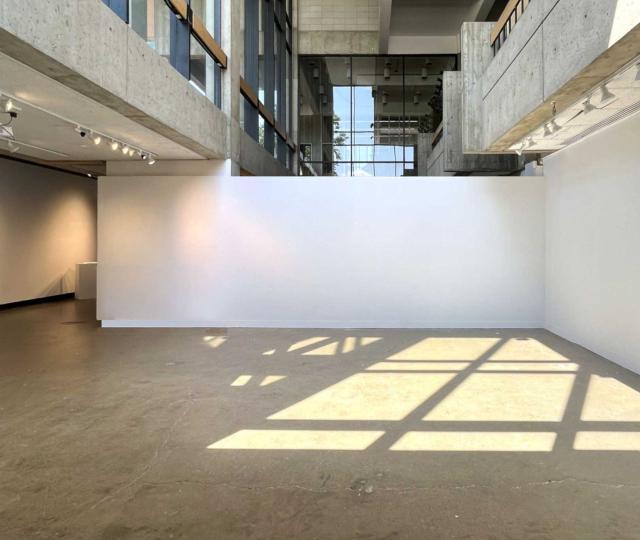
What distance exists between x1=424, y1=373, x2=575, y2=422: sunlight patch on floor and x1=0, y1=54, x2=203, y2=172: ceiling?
4711 mm

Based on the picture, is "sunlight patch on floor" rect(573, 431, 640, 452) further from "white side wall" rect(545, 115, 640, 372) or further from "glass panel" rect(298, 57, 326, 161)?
"glass panel" rect(298, 57, 326, 161)

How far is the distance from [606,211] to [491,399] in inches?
133

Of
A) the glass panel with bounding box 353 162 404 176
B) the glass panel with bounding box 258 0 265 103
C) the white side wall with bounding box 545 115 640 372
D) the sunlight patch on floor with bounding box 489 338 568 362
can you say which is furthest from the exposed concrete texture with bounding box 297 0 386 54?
the sunlight patch on floor with bounding box 489 338 568 362

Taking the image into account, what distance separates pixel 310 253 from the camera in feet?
28.8

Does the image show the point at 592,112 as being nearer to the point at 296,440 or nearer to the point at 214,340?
the point at 296,440

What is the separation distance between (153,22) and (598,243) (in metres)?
6.59

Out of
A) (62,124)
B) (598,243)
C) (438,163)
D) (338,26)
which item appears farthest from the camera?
(338,26)

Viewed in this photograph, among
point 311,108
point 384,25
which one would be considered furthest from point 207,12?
point 311,108

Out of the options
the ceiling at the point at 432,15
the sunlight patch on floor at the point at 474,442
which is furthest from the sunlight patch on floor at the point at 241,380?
the ceiling at the point at 432,15

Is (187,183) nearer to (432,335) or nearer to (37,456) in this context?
(432,335)

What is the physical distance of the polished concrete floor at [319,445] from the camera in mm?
2594

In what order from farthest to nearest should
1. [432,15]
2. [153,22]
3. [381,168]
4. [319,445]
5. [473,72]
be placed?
[381,168] < [432,15] < [473,72] < [153,22] < [319,445]

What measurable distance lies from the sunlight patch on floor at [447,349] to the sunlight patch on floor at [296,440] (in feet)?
9.05

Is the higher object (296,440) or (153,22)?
(153,22)
